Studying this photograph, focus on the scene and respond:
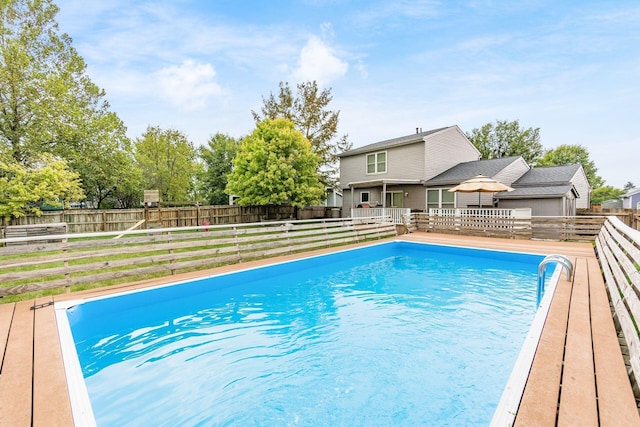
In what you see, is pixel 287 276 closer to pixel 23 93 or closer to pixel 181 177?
pixel 23 93

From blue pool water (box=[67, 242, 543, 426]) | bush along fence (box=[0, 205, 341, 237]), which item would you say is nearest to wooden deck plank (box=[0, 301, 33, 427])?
blue pool water (box=[67, 242, 543, 426])

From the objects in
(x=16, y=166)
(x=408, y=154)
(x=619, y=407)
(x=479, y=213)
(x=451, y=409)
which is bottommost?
(x=451, y=409)

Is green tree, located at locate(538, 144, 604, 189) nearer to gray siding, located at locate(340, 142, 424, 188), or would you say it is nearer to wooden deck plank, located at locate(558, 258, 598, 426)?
gray siding, located at locate(340, 142, 424, 188)

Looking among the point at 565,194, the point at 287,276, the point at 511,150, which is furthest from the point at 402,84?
the point at 511,150

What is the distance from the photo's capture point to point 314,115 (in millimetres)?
24812

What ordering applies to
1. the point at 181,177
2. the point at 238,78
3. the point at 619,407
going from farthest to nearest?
the point at 181,177
the point at 238,78
the point at 619,407

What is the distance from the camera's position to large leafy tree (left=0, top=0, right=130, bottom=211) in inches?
560

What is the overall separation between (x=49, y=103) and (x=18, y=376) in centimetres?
1789

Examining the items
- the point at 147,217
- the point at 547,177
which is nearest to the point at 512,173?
the point at 547,177

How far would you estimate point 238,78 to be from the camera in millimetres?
16141

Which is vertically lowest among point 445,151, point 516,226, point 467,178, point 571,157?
point 516,226

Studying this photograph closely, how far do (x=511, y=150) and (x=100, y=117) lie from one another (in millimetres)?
37391

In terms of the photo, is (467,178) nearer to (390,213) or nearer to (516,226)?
(516,226)

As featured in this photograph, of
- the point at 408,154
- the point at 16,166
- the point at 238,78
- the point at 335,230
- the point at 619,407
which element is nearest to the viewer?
the point at 619,407
